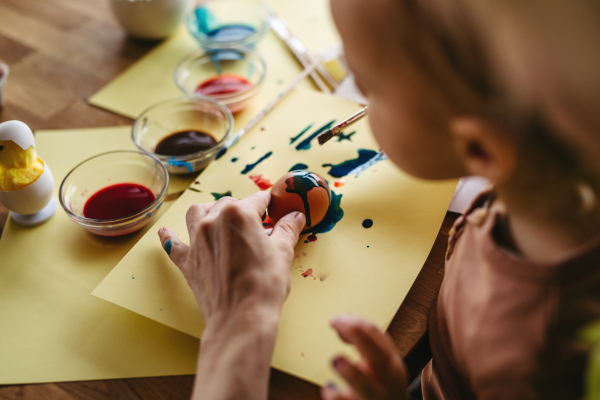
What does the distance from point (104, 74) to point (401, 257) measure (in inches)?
39.4

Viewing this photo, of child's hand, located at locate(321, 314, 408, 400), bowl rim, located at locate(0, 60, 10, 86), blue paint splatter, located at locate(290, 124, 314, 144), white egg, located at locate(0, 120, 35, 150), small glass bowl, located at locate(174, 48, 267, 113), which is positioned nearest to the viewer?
child's hand, located at locate(321, 314, 408, 400)

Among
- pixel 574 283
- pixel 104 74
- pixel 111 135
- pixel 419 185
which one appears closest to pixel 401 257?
pixel 419 185

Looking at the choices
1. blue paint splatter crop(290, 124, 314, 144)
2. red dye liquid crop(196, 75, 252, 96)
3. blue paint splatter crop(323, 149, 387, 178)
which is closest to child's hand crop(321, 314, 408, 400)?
blue paint splatter crop(323, 149, 387, 178)

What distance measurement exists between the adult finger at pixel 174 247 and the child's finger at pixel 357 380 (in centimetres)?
33

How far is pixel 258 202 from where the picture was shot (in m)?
0.72

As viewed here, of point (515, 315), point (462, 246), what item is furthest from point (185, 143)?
point (515, 315)

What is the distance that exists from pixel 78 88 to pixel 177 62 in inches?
11.1

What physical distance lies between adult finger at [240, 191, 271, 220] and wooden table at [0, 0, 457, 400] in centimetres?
26

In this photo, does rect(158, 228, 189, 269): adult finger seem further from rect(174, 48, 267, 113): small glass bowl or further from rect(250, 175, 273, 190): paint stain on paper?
rect(174, 48, 267, 113): small glass bowl

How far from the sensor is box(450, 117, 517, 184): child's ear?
1.24ft

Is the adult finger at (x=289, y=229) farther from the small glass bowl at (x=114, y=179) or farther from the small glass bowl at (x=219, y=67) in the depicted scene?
the small glass bowl at (x=219, y=67)

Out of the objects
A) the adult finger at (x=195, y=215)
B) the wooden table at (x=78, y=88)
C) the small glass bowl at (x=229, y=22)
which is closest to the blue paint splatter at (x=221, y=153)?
the adult finger at (x=195, y=215)

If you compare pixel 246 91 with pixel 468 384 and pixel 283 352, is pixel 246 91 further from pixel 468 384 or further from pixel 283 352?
pixel 468 384

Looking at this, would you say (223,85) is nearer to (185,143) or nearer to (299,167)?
(185,143)
